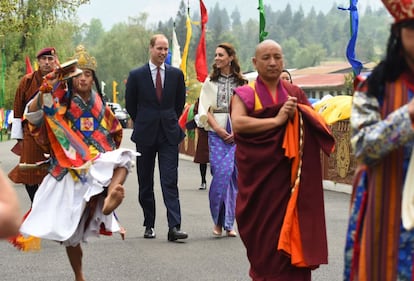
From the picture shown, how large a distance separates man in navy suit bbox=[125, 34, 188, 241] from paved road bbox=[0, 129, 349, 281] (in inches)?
17.6

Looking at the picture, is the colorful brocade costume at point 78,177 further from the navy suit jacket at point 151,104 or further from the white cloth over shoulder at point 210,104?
the white cloth over shoulder at point 210,104

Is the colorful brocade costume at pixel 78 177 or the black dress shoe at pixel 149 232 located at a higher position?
the colorful brocade costume at pixel 78 177

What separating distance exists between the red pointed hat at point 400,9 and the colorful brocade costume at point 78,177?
3.64 m

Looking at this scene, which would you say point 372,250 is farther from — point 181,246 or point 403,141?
point 181,246

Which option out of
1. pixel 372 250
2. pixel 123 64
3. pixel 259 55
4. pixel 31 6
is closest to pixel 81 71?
pixel 259 55

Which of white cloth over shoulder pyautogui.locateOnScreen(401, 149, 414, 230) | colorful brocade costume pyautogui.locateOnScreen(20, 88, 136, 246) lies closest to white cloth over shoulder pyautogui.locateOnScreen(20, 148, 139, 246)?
colorful brocade costume pyautogui.locateOnScreen(20, 88, 136, 246)

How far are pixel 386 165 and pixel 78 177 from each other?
12.6 ft

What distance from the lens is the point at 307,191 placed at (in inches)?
249

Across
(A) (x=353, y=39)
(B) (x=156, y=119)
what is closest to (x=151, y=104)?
(B) (x=156, y=119)

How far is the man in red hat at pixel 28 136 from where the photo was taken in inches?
402

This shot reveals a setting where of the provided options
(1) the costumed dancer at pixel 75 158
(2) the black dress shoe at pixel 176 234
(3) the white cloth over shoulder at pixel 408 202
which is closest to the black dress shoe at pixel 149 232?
(2) the black dress shoe at pixel 176 234

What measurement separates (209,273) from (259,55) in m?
2.09

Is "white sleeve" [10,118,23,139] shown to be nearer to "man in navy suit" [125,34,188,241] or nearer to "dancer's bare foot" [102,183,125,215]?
"man in navy suit" [125,34,188,241]

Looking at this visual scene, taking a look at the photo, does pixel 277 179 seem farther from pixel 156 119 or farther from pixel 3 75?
pixel 3 75
